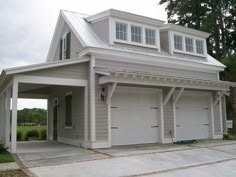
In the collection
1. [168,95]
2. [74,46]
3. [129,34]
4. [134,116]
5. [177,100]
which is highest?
[129,34]

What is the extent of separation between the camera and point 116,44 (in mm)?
12320

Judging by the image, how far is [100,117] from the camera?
10.9m

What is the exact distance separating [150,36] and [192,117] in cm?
458

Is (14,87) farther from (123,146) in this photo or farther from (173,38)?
(173,38)

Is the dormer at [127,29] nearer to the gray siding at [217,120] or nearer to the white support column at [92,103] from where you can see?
the white support column at [92,103]

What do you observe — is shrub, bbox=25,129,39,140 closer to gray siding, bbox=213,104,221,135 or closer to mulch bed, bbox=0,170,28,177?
gray siding, bbox=213,104,221,135

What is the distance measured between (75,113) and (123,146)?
8.52ft

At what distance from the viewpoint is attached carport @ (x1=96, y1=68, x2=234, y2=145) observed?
1080 cm

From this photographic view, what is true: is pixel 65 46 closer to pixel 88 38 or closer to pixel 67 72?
pixel 88 38

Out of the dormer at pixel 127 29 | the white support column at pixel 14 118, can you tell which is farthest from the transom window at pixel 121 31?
the white support column at pixel 14 118

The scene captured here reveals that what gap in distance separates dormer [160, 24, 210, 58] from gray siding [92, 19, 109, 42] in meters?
3.37

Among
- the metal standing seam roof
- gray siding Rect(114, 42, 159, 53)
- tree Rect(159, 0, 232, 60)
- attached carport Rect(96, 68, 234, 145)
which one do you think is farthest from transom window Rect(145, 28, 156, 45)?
tree Rect(159, 0, 232, 60)

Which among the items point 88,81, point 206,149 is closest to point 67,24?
point 88,81

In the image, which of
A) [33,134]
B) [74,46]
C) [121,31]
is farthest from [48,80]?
[33,134]
